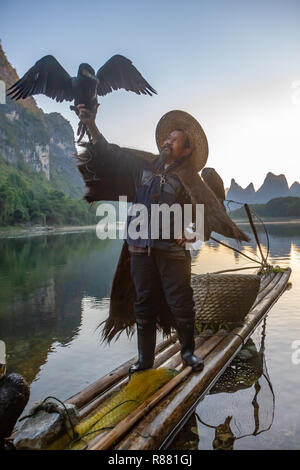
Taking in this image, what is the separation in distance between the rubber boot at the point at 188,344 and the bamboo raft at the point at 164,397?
2.9 inches

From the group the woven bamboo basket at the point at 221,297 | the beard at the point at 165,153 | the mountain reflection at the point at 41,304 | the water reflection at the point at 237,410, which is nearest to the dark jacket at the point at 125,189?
the beard at the point at 165,153

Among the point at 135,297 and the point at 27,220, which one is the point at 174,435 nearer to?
the point at 135,297

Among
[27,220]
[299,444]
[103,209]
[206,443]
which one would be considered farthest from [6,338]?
[27,220]

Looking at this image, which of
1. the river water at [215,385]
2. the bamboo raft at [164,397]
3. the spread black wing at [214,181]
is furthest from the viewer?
the spread black wing at [214,181]

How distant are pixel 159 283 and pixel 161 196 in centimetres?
77

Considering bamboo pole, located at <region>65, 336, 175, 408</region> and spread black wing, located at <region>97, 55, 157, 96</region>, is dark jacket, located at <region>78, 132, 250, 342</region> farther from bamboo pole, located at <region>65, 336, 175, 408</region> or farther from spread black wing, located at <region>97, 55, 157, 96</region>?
spread black wing, located at <region>97, 55, 157, 96</region>

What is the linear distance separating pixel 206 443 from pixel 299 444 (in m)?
0.68

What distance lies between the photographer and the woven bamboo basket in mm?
5059

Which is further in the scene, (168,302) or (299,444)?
(168,302)

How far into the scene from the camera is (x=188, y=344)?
3.57 metres

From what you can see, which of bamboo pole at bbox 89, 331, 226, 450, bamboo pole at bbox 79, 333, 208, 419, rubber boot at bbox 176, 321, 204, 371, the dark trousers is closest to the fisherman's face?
the dark trousers

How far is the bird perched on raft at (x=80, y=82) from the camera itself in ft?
9.56

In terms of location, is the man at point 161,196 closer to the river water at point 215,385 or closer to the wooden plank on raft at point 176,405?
the wooden plank on raft at point 176,405

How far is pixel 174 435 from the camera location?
2992mm
